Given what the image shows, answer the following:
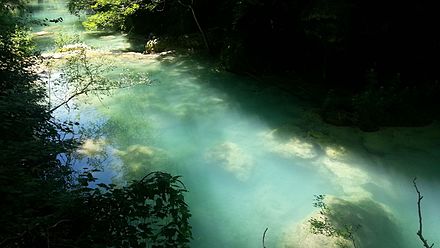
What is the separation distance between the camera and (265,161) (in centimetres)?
762

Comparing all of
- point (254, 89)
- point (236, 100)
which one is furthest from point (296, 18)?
point (236, 100)

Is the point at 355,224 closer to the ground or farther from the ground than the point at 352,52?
closer to the ground

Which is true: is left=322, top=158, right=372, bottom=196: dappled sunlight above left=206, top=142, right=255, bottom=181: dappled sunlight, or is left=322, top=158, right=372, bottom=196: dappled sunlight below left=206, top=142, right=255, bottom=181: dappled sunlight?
above

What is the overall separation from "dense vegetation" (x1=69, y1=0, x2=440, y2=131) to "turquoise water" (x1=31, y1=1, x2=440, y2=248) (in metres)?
0.70

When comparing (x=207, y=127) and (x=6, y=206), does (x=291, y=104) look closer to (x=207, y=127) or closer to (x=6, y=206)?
(x=207, y=127)

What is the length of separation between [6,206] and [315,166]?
5.84 metres

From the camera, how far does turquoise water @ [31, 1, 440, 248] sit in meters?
5.59

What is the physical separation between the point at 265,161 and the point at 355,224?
2.62m

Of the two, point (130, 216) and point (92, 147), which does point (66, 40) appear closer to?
point (92, 147)

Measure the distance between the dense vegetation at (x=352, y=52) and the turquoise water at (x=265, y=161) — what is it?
2.30ft

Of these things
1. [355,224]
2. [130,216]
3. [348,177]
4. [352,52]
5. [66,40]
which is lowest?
[66,40]

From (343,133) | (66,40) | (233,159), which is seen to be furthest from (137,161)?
(66,40)

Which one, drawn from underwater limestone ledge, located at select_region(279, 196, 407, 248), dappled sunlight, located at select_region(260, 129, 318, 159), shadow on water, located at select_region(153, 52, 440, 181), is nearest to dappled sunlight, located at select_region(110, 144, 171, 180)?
dappled sunlight, located at select_region(260, 129, 318, 159)

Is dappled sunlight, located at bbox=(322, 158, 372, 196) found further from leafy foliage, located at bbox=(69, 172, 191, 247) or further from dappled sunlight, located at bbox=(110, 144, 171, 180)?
leafy foliage, located at bbox=(69, 172, 191, 247)
